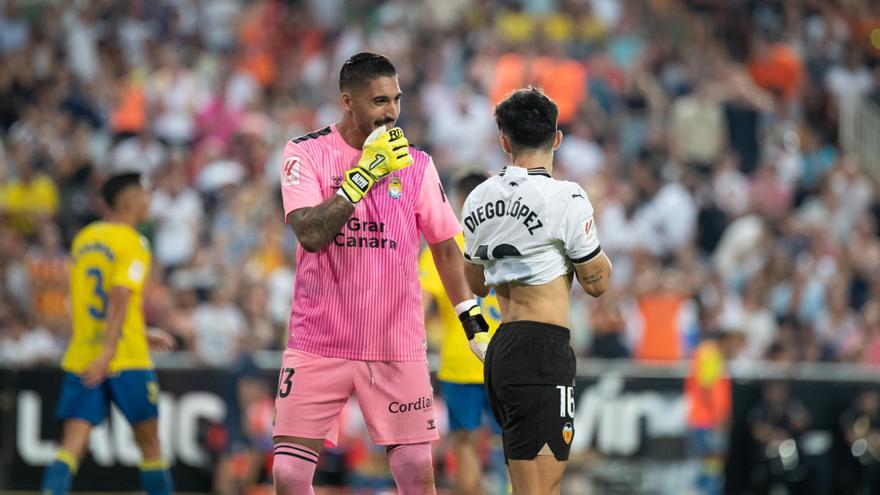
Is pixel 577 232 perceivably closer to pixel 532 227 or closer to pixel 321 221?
pixel 532 227

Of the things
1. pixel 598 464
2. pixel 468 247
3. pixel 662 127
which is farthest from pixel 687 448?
pixel 468 247

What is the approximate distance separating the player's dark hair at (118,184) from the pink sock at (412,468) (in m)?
3.96

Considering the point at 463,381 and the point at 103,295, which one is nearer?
A: the point at 463,381

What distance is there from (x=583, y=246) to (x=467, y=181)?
3.32 meters

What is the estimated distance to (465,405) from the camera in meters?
10.8

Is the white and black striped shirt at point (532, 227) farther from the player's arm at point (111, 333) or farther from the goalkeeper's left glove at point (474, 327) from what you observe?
the player's arm at point (111, 333)

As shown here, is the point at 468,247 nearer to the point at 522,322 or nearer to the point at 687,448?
the point at 522,322

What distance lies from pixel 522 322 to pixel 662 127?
13709mm

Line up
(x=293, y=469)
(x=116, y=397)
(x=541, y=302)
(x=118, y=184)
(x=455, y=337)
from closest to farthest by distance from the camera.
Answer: (x=541, y=302) → (x=293, y=469) → (x=116, y=397) → (x=455, y=337) → (x=118, y=184)

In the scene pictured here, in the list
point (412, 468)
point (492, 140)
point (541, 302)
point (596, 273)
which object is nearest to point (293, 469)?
point (412, 468)

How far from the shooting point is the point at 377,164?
25.7 feet

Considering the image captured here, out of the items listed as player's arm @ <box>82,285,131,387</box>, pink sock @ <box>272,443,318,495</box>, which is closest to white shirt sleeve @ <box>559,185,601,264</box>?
pink sock @ <box>272,443,318,495</box>

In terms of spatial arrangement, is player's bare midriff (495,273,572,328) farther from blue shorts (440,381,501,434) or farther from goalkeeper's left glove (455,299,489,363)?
blue shorts (440,381,501,434)

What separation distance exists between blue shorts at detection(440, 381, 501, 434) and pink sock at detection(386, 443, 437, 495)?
2.53 meters
